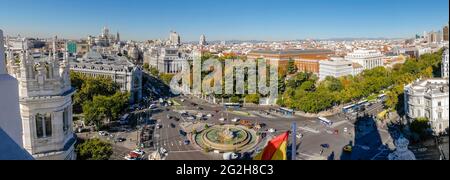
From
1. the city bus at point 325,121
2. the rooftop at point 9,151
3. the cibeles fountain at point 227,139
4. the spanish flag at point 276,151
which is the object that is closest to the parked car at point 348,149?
the cibeles fountain at point 227,139

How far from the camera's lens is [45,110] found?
13.5 feet

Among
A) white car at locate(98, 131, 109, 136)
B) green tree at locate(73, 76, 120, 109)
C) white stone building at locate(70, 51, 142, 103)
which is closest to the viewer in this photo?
white car at locate(98, 131, 109, 136)

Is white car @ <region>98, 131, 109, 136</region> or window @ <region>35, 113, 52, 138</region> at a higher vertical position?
window @ <region>35, 113, 52, 138</region>

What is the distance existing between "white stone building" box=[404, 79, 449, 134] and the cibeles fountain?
16.9 ft

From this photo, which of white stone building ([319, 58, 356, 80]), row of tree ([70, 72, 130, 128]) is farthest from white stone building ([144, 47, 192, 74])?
row of tree ([70, 72, 130, 128])

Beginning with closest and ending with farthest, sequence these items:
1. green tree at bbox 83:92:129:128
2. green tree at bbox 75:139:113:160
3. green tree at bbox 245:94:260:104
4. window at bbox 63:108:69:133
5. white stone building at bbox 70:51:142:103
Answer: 1. window at bbox 63:108:69:133
2. green tree at bbox 75:139:113:160
3. green tree at bbox 83:92:129:128
4. green tree at bbox 245:94:260:104
5. white stone building at bbox 70:51:142:103

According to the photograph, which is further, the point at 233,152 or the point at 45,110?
the point at 233,152

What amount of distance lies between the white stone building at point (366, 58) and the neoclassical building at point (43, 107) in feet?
95.2

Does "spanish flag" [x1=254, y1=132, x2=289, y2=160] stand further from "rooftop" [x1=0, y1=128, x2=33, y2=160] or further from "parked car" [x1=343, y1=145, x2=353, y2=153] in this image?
"parked car" [x1=343, y1=145, x2=353, y2=153]

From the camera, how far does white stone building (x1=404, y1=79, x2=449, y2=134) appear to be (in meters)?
11.3

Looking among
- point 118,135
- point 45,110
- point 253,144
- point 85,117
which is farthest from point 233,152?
point 45,110

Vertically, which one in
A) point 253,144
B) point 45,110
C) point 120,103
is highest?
point 45,110
